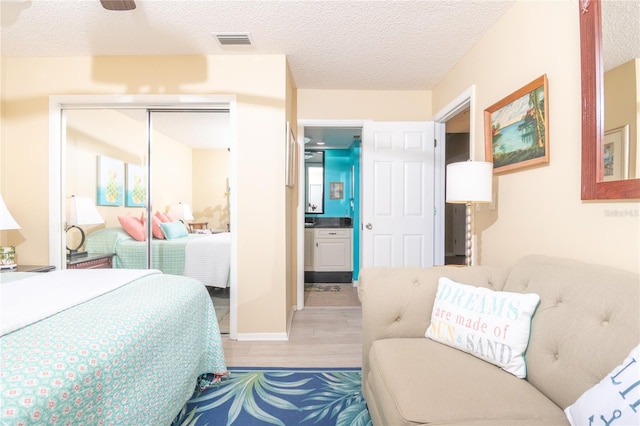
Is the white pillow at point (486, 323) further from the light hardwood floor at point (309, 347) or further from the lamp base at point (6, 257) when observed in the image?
the lamp base at point (6, 257)

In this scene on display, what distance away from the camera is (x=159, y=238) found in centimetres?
295

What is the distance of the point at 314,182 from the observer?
594cm

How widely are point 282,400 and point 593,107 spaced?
219 centimetres

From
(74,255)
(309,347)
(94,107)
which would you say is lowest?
(309,347)

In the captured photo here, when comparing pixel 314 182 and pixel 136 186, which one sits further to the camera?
pixel 314 182

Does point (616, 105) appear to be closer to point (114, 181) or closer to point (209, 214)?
point (209, 214)

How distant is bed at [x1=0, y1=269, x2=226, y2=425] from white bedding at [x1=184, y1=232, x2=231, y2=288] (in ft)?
3.67

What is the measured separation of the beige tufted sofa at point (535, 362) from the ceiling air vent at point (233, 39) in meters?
2.37

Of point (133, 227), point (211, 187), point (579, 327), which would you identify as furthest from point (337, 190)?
point (579, 327)

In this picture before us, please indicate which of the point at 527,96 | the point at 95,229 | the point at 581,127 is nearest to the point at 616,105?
the point at 581,127

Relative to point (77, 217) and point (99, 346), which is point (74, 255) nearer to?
point (77, 217)

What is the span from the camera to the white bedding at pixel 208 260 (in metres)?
2.96

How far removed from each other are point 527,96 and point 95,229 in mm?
3618

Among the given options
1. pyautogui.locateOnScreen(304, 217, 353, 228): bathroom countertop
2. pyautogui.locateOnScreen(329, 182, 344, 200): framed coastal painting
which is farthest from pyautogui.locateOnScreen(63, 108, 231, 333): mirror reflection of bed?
pyautogui.locateOnScreen(329, 182, 344, 200): framed coastal painting
